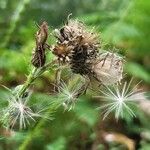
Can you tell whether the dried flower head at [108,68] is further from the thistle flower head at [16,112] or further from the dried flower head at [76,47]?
the thistle flower head at [16,112]

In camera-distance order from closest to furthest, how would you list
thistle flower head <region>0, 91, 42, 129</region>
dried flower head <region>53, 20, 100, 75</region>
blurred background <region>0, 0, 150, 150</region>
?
dried flower head <region>53, 20, 100, 75</region> < thistle flower head <region>0, 91, 42, 129</region> < blurred background <region>0, 0, 150, 150</region>

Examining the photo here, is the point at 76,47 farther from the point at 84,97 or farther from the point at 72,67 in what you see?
the point at 84,97

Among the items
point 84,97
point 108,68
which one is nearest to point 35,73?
point 108,68

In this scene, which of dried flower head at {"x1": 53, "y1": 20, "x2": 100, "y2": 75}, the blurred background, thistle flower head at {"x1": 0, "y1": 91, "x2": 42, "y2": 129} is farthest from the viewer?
the blurred background

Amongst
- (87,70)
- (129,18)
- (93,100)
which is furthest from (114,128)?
(87,70)

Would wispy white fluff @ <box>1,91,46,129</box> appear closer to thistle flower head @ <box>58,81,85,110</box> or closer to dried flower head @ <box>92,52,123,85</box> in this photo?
thistle flower head @ <box>58,81,85,110</box>

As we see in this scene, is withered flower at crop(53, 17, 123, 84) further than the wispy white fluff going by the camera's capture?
No

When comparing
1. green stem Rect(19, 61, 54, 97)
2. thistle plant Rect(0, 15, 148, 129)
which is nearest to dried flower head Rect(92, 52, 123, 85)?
thistle plant Rect(0, 15, 148, 129)

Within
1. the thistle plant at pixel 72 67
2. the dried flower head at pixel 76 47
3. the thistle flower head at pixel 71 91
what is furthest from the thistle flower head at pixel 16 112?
the dried flower head at pixel 76 47

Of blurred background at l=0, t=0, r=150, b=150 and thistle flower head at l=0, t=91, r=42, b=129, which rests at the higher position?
blurred background at l=0, t=0, r=150, b=150
